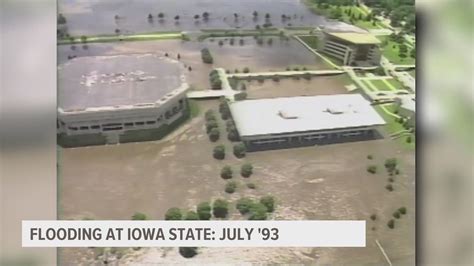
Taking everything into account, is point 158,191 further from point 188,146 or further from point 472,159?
point 472,159

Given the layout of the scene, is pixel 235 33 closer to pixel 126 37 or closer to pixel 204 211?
pixel 126 37

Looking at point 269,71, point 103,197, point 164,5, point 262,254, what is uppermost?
point 164,5

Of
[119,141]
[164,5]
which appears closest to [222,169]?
[119,141]

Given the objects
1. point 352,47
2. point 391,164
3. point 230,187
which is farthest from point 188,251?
point 352,47

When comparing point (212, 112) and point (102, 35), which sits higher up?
point (102, 35)

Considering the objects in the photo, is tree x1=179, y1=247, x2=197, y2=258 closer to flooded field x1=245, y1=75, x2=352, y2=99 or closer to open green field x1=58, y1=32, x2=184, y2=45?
flooded field x1=245, y1=75, x2=352, y2=99

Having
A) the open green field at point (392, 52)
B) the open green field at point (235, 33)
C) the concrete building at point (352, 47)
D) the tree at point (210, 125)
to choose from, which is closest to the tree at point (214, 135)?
the tree at point (210, 125)

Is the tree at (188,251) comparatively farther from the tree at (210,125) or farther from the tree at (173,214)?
the tree at (210,125)
